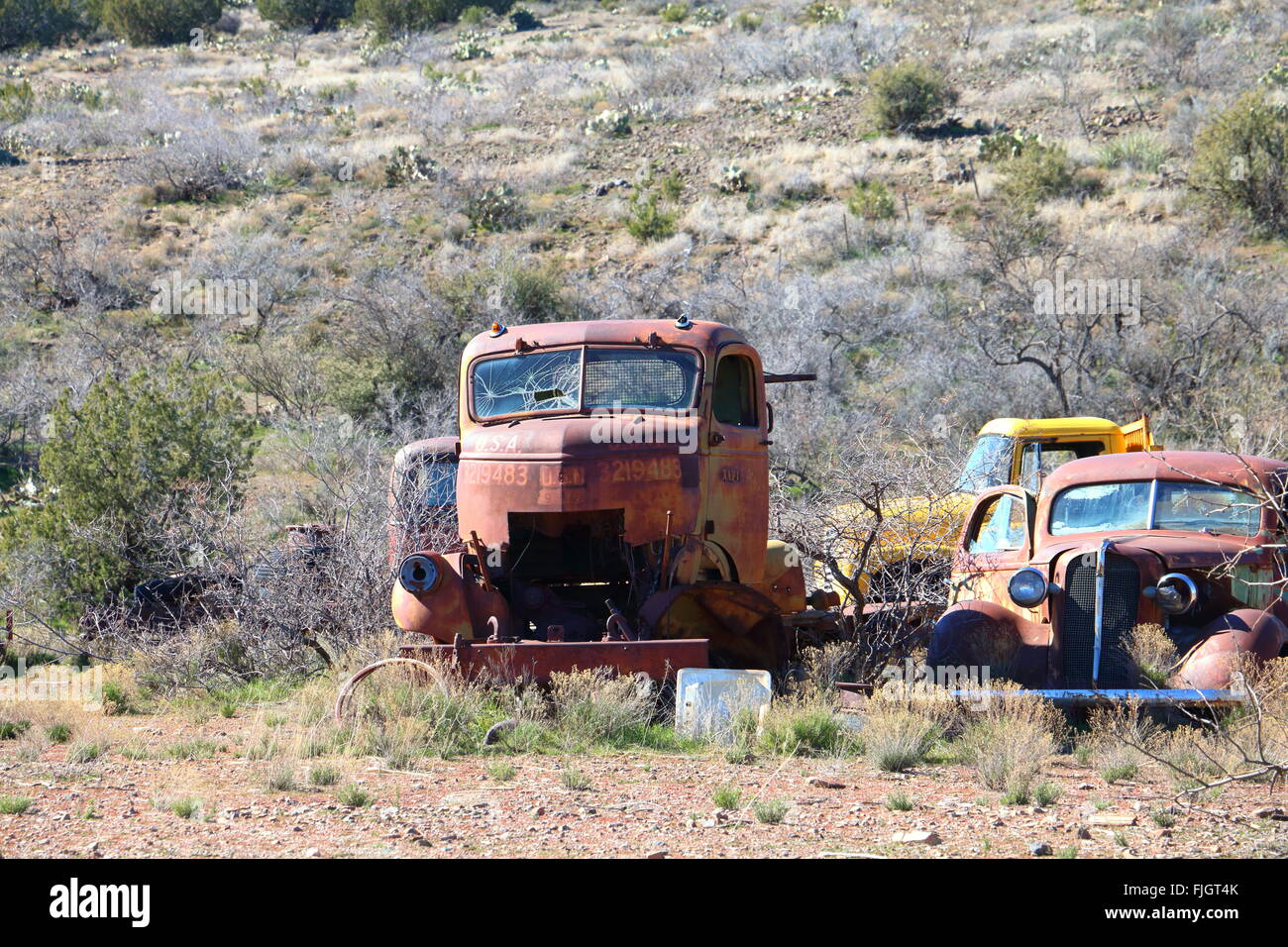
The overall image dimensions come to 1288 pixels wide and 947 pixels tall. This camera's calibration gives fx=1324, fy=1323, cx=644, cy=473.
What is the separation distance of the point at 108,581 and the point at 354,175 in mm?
21949

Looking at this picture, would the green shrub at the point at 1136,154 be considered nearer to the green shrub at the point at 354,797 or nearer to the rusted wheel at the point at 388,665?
the rusted wheel at the point at 388,665

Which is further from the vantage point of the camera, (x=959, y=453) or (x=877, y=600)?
(x=959, y=453)

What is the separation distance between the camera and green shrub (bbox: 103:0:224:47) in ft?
178

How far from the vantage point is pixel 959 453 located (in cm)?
1684

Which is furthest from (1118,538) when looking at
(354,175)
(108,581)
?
(354,175)

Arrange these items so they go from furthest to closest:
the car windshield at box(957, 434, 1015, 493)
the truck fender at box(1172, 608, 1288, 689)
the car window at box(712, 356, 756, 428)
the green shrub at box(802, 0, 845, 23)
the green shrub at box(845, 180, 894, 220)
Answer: the green shrub at box(802, 0, 845, 23) → the green shrub at box(845, 180, 894, 220) → the car windshield at box(957, 434, 1015, 493) → the car window at box(712, 356, 756, 428) → the truck fender at box(1172, 608, 1288, 689)

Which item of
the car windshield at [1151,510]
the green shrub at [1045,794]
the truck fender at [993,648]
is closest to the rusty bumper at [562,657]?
the truck fender at [993,648]

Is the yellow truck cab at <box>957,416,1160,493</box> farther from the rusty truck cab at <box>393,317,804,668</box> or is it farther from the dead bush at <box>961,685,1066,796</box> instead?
the dead bush at <box>961,685,1066,796</box>

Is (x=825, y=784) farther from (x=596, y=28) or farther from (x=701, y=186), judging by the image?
(x=596, y=28)

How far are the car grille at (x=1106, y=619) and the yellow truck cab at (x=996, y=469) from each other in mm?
3555

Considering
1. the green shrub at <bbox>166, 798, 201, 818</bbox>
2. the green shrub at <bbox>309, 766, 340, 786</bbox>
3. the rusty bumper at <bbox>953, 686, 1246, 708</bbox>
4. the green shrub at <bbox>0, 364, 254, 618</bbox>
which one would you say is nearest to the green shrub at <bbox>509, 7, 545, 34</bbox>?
the green shrub at <bbox>0, 364, 254, 618</bbox>

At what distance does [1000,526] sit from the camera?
465 inches

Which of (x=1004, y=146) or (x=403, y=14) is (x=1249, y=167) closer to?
(x=1004, y=146)

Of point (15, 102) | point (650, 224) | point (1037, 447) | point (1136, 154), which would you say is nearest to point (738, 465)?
point (1037, 447)
